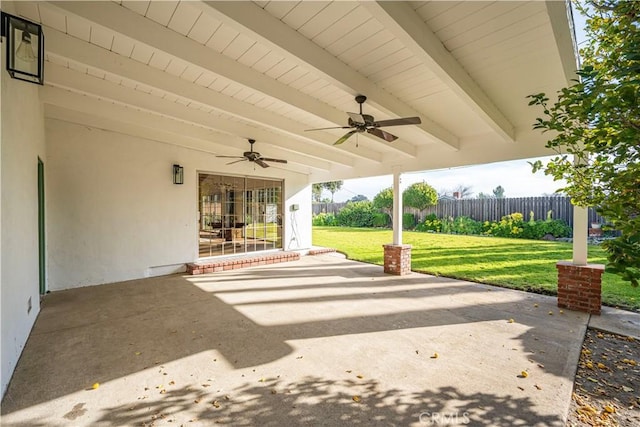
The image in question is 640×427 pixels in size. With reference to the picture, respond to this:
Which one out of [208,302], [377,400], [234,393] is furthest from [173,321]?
[377,400]

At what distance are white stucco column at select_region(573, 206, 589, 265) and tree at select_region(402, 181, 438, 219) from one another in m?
9.74

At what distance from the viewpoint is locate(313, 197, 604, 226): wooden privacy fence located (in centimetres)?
1059

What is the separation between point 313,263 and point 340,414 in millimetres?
6115

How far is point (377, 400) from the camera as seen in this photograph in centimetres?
Answer: 232

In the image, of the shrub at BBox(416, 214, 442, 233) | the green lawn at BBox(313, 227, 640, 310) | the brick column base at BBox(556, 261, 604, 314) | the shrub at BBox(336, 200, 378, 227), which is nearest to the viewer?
the brick column base at BBox(556, 261, 604, 314)

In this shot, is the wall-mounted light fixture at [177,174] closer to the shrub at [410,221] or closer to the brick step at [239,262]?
the brick step at [239,262]

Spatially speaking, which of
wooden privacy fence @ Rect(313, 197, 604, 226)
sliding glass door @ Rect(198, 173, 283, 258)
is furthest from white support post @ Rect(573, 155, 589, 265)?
sliding glass door @ Rect(198, 173, 283, 258)

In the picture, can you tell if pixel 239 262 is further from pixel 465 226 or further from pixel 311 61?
pixel 465 226

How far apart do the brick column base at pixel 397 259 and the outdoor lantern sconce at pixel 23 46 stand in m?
6.19

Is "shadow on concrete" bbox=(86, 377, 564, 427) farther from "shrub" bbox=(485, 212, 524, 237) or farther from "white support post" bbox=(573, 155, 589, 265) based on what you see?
"shrub" bbox=(485, 212, 524, 237)

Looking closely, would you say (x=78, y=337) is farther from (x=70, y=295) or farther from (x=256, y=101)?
(x=256, y=101)

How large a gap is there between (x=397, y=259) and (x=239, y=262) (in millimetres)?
3931

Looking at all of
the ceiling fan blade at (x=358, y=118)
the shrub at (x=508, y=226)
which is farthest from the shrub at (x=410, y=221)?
the ceiling fan blade at (x=358, y=118)

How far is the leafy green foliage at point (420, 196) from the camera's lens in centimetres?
1421
